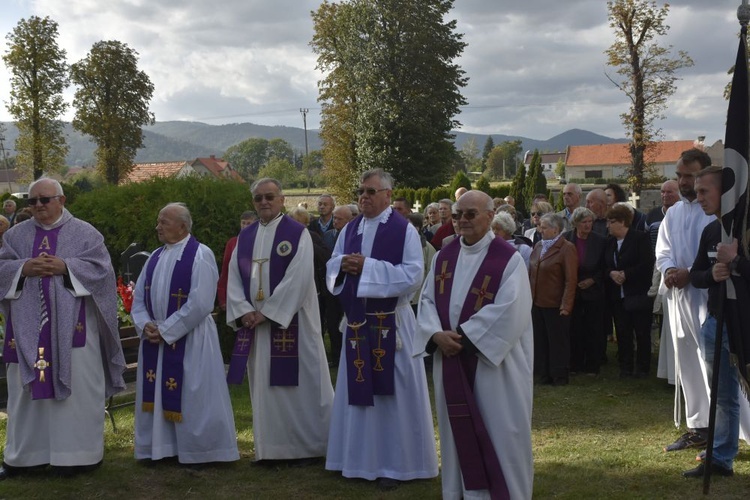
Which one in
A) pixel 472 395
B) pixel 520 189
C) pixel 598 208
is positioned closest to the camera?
pixel 472 395

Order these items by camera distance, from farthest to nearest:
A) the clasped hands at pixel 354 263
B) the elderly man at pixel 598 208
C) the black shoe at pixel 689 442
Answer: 1. the elderly man at pixel 598 208
2. the black shoe at pixel 689 442
3. the clasped hands at pixel 354 263

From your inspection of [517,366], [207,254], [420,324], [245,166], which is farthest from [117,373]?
[245,166]

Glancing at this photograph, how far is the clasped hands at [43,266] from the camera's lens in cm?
630

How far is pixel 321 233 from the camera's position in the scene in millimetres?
→ 11227

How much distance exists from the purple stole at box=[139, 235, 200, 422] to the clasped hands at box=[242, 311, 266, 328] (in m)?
0.51

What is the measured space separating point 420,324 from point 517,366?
684 millimetres

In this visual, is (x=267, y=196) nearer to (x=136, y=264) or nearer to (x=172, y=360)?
(x=172, y=360)

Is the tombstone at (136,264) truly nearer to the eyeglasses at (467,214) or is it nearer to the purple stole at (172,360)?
the purple stole at (172,360)

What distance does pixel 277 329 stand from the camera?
6.76 m

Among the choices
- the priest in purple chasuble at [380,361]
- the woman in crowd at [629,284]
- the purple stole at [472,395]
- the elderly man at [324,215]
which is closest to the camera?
the purple stole at [472,395]

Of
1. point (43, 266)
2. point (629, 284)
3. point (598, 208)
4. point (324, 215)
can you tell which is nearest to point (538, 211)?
point (598, 208)

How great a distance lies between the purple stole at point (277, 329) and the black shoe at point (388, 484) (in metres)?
1.13

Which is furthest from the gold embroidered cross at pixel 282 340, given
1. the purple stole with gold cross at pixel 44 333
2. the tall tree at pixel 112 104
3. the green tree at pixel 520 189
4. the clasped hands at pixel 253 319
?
the tall tree at pixel 112 104

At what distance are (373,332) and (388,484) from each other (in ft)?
3.78
